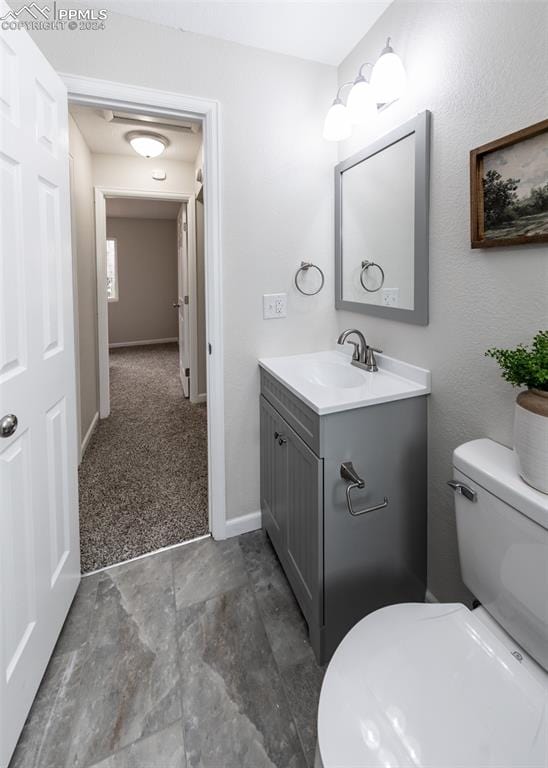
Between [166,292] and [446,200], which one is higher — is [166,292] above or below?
above

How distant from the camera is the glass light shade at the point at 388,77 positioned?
1.39 metres

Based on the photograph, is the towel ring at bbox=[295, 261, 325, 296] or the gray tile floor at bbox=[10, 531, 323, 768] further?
the towel ring at bbox=[295, 261, 325, 296]

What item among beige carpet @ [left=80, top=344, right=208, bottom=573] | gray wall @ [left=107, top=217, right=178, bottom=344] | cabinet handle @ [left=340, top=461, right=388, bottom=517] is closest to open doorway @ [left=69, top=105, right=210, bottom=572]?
beige carpet @ [left=80, top=344, right=208, bottom=573]

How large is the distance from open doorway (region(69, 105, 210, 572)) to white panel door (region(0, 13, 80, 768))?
0.52 m

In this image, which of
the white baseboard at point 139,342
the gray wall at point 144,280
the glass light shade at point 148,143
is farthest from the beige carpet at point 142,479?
the gray wall at point 144,280

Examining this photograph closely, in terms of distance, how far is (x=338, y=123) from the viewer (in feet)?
5.53

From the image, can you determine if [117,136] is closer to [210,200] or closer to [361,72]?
[210,200]

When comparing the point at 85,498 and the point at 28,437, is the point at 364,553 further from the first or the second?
the point at 85,498

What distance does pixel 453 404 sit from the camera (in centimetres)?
133

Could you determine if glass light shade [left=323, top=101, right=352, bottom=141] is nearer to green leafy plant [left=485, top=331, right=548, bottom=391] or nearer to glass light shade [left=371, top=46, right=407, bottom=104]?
glass light shade [left=371, top=46, right=407, bottom=104]

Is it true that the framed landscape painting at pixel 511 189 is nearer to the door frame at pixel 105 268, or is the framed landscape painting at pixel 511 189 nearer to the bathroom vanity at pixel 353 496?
the bathroom vanity at pixel 353 496

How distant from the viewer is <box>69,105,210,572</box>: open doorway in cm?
210

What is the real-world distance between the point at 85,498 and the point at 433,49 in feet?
8.46

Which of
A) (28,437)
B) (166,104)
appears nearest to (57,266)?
(28,437)
